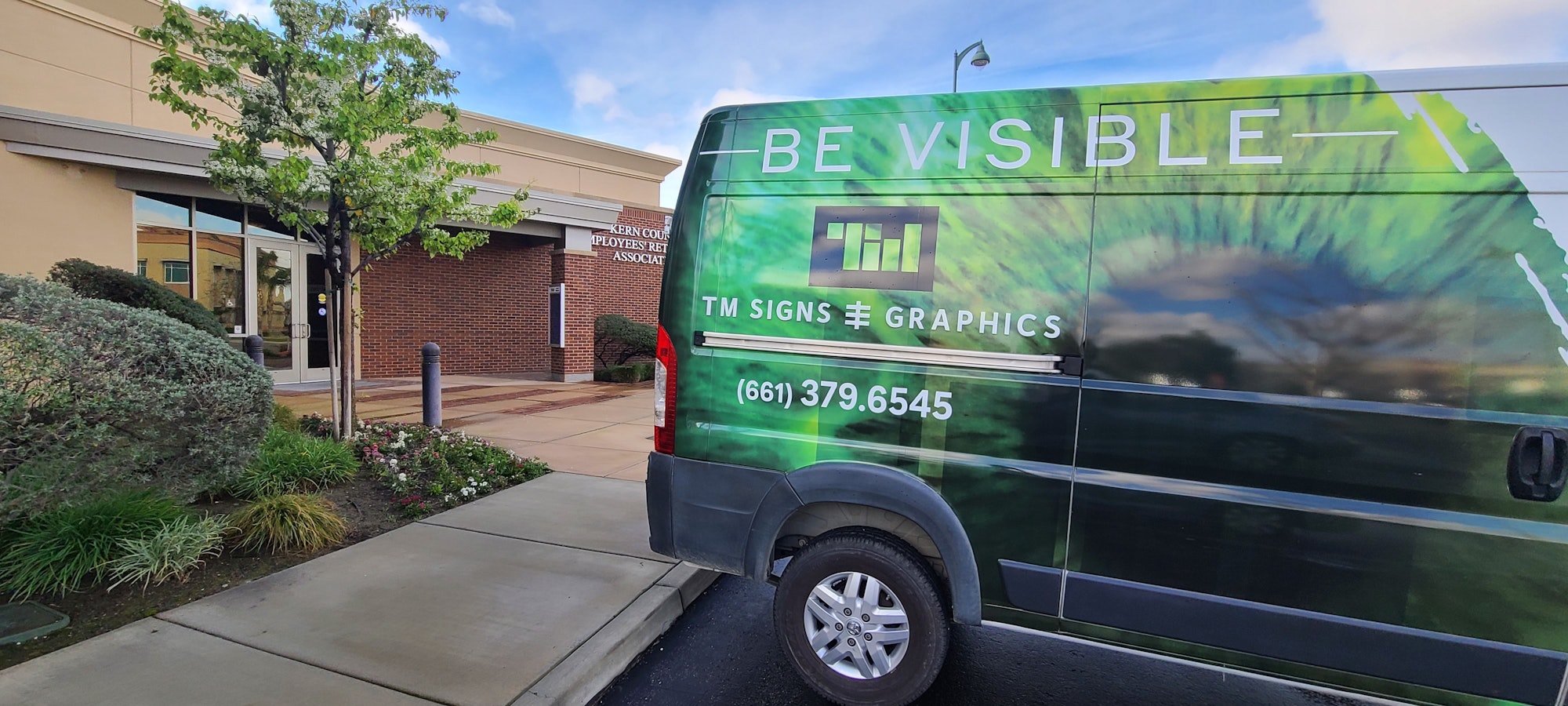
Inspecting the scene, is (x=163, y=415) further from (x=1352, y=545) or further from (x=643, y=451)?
(x=1352, y=545)

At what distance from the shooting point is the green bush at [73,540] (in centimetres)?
343

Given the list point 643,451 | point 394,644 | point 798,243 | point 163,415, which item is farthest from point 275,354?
point 798,243

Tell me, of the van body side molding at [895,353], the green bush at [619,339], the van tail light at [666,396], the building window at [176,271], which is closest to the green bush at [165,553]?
the van tail light at [666,396]

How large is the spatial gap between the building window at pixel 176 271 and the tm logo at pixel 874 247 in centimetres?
1193

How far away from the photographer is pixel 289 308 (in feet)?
38.6

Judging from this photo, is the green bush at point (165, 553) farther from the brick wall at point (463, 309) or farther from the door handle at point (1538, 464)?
the brick wall at point (463, 309)

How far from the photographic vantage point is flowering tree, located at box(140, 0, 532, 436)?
17.6 ft

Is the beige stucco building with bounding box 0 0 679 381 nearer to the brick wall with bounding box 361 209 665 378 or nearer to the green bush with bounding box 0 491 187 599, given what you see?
the brick wall with bounding box 361 209 665 378

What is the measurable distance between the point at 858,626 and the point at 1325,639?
159 centimetres

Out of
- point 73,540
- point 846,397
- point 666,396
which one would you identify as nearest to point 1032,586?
point 846,397

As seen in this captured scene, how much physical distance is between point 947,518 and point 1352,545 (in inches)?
50.6

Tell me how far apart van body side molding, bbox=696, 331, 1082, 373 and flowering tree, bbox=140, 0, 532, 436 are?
426 cm

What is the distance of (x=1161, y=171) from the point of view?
2.45 m

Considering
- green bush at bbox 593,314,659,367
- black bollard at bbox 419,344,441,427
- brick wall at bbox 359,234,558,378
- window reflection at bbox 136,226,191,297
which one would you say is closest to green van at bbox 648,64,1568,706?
black bollard at bbox 419,344,441,427
